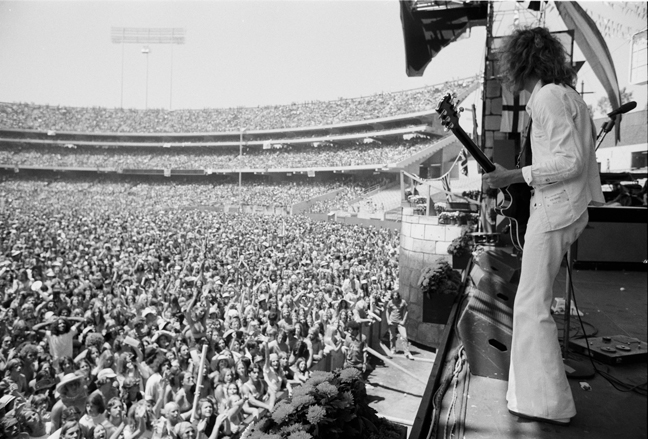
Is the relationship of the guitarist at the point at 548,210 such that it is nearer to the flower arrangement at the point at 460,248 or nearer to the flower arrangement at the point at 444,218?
the flower arrangement at the point at 460,248

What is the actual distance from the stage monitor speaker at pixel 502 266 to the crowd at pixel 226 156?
95.8 feet

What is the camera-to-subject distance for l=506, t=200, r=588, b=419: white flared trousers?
1.43 metres

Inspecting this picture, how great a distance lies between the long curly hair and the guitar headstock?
335 millimetres

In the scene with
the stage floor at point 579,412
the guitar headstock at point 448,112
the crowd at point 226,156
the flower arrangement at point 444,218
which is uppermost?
the crowd at point 226,156

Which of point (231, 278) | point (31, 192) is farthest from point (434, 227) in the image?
point (31, 192)

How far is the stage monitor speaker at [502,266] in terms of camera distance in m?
3.47

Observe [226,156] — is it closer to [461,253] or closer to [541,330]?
[461,253]

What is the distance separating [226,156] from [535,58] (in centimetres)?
4461

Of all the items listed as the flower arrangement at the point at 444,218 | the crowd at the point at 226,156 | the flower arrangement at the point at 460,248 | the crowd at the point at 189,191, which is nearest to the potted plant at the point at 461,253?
the flower arrangement at the point at 460,248

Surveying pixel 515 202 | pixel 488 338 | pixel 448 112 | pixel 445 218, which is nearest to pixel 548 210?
pixel 515 202

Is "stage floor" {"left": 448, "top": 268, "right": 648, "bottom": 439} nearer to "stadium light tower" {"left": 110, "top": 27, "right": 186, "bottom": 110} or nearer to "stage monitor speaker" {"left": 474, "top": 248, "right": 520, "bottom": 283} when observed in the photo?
"stage monitor speaker" {"left": 474, "top": 248, "right": 520, "bottom": 283}

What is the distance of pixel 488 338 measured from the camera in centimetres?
217

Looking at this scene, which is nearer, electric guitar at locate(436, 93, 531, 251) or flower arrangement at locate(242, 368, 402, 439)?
flower arrangement at locate(242, 368, 402, 439)

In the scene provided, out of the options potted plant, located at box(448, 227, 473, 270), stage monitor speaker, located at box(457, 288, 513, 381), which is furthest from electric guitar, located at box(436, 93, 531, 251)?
potted plant, located at box(448, 227, 473, 270)
